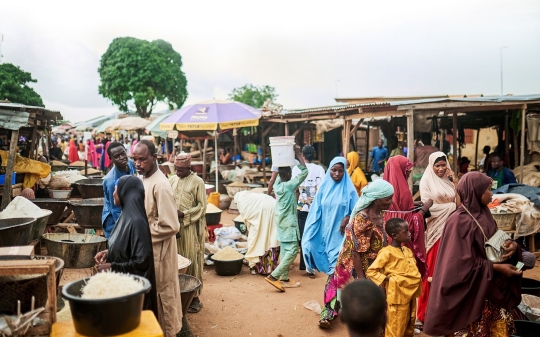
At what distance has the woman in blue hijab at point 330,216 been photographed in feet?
19.0

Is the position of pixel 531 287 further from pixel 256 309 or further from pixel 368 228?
pixel 256 309

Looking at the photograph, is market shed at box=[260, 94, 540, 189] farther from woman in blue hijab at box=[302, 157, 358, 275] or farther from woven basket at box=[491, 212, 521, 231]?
woman in blue hijab at box=[302, 157, 358, 275]

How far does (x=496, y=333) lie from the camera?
3621 mm

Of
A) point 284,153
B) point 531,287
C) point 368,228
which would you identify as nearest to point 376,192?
point 368,228

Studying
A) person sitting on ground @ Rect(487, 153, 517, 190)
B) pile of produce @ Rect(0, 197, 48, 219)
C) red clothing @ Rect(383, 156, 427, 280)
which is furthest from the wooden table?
person sitting on ground @ Rect(487, 153, 517, 190)

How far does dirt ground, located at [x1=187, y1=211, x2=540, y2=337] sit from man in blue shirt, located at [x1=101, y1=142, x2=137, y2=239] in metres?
1.50

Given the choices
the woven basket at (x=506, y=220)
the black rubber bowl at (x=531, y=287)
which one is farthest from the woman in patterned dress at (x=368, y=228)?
the woven basket at (x=506, y=220)

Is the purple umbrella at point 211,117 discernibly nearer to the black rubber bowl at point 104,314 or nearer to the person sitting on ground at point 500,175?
the person sitting on ground at point 500,175

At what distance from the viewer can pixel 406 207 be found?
5102 millimetres

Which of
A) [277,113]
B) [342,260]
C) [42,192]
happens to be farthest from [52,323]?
[277,113]

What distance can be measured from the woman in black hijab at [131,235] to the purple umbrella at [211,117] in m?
9.21

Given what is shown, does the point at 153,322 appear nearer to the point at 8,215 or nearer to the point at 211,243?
the point at 8,215

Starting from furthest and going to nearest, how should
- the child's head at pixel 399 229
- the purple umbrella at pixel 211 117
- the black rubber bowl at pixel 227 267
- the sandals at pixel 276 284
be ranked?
1. the purple umbrella at pixel 211 117
2. the black rubber bowl at pixel 227 267
3. the sandals at pixel 276 284
4. the child's head at pixel 399 229

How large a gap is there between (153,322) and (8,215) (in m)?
3.85
